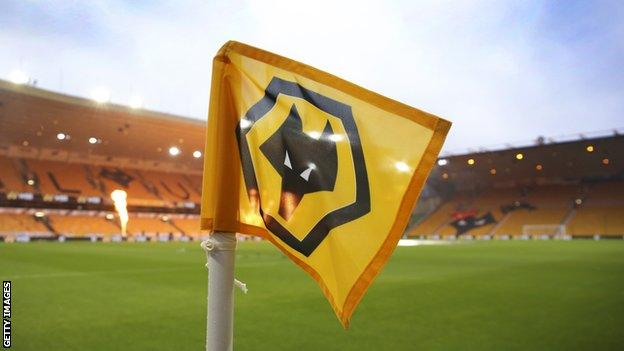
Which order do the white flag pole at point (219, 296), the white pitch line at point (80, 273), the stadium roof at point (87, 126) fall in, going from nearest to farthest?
1. the white flag pole at point (219, 296)
2. the white pitch line at point (80, 273)
3. the stadium roof at point (87, 126)

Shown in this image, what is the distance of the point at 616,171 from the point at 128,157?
5583cm

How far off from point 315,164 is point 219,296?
0.71 m

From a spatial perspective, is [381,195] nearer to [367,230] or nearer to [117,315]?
[367,230]

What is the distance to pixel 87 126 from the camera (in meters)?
39.9

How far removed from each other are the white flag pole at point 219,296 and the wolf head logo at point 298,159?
1.17 ft

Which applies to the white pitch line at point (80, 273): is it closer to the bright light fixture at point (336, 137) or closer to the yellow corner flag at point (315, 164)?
the yellow corner flag at point (315, 164)

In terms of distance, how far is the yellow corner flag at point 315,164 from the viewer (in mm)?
1982

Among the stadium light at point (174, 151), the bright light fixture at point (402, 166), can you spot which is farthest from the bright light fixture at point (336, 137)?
the stadium light at point (174, 151)

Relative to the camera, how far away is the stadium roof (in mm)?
33125

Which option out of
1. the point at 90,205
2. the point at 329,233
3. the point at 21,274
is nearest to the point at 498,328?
the point at 329,233

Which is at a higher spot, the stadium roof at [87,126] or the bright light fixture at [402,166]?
the stadium roof at [87,126]

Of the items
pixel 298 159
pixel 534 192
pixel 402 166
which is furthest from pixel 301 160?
pixel 534 192

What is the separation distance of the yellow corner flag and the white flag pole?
125 mm

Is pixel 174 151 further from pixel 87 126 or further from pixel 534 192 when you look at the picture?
pixel 534 192
